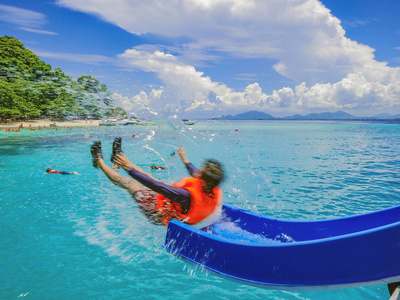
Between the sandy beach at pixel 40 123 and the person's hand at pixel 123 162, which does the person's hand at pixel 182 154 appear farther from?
the sandy beach at pixel 40 123

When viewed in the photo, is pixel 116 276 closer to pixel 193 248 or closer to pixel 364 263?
pixel 193 248

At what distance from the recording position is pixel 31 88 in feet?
131

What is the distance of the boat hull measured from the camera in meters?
2.59

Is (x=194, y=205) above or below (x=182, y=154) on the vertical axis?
below

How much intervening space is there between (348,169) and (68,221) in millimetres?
13080

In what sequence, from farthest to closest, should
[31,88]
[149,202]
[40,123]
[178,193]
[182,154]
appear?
[40,123] < [31,88] < [182,154] < [149,202] < [178,193]

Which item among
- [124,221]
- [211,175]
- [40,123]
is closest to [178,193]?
[211,175]

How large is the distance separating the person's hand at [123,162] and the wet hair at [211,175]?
1209 mm

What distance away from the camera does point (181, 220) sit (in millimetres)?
4188

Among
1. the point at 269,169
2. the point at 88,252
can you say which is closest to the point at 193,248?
the point at 88,252

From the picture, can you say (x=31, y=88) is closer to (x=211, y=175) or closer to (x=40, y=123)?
(x=40, y=123)

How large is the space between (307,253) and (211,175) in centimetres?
173

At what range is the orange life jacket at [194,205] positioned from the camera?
3.97 meters

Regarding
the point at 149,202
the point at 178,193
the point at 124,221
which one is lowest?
the point at 124,221
